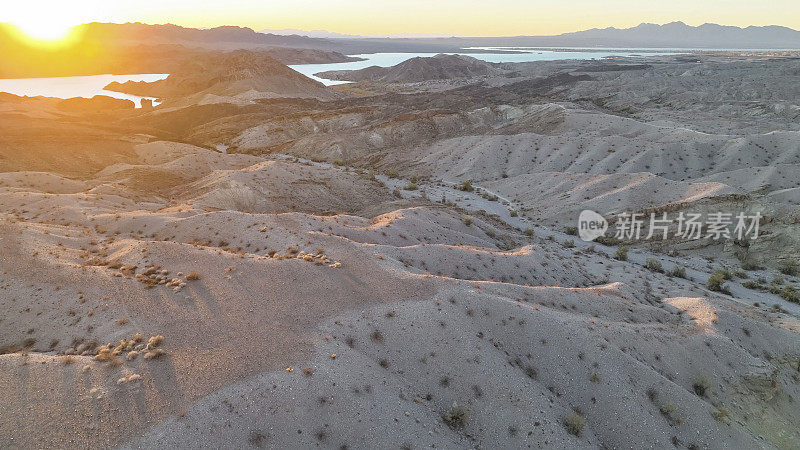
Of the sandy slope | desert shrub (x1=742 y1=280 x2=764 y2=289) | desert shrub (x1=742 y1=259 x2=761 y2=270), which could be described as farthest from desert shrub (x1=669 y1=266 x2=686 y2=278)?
desert shrub (x1=742 y1=259 x2=761 y2=270)

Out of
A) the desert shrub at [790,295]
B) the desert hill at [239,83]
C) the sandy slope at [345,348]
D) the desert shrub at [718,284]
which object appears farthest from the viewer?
the desert hill at [239,83]

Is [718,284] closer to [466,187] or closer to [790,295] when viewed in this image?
[790,295]

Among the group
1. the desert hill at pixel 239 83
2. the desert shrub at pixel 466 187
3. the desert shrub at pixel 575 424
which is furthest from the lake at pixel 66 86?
the desert shrub at pixel 575 424

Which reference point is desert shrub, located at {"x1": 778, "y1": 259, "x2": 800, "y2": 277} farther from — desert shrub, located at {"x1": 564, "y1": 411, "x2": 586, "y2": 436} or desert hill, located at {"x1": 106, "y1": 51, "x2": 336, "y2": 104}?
desert hill, located at {"x1": 106, "y1": 51, "x2": 336, "y2": 104}

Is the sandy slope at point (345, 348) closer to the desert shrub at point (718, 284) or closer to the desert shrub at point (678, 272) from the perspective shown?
the desert shrub at point (718, 284)

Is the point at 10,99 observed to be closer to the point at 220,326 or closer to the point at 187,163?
the point at 187,163

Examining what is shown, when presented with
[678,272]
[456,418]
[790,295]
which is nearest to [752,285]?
[790,295]

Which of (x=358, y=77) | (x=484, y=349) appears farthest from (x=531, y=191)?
(x=358, y=77)

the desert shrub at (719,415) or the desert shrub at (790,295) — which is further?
the desert shrub at (790,295)
